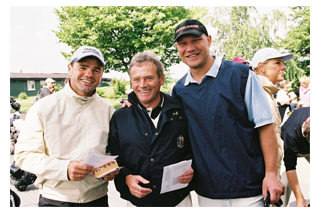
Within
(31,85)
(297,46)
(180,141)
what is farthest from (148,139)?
(31,85)

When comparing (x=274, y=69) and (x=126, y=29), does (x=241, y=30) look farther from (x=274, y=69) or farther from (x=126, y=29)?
(x=274, y=69)

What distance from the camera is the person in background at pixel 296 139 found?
9.98ft

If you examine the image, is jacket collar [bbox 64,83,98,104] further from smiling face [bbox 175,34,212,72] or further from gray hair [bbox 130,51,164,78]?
smiling face [bbox 175,34,212,72]

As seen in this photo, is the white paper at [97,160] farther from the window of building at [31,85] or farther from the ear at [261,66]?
the window of building at [31,85]

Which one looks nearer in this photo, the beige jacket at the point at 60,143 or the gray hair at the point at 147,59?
the beige jacket at the point at 60,143

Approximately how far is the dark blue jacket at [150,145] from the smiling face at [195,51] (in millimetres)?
449

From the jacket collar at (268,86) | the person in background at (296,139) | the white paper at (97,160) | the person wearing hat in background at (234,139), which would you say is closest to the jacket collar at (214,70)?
the person wearing hat in background at (234,139)

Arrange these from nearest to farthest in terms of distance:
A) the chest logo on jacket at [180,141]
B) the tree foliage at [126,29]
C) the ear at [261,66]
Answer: the chest logo on jacket at [180,141] → the ear at [261,66] → the tree foliage at [126,29]

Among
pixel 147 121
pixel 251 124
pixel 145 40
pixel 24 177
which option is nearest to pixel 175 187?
pixel 147 121

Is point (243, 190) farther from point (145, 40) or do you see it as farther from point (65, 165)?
point (145, 40)

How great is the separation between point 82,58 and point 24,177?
14.2 feet

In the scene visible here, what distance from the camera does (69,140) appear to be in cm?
237

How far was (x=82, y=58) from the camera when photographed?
8.18ft

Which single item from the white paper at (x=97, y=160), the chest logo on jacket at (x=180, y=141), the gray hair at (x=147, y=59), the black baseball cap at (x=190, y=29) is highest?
the black baseball cap at (x=190, y=29)
